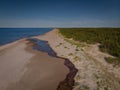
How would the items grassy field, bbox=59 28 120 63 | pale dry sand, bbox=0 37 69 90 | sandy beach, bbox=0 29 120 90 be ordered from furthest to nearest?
1. grassy field, bbox=59 28 120 63
2. pale dry sand, bbox=0 37 69 90
3. sandy beach, bbox=0 29 120 90

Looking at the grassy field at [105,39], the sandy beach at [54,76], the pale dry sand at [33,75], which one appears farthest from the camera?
the grassy field at [105,39]

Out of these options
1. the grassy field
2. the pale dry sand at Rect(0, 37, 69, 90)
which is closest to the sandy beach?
the pale dry sand at Rect(0, 37, 69, 90)

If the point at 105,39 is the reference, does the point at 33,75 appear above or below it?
below

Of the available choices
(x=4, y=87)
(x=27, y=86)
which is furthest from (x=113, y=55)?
(x=4, y=87)

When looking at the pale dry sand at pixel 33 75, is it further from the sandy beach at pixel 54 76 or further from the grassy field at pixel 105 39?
the grassy field at pixel 105 39

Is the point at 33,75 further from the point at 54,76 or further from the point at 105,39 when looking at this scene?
the point at 105,39

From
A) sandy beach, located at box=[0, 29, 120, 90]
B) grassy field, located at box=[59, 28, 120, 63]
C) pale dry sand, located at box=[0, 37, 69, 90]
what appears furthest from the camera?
grassy field, located at box=[59, 28, 120, 63]

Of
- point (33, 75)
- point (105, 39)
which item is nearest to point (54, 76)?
point (33, 75)

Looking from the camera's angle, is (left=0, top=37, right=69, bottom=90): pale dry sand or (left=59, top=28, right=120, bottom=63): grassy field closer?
(left=0, top=37, right=69, bottom=90): pale dry sand

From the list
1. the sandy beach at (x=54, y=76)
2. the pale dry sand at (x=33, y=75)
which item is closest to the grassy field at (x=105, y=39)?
the sandy beach at (x=54, y=76)

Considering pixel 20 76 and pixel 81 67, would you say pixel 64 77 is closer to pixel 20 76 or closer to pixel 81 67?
pixel 81 67

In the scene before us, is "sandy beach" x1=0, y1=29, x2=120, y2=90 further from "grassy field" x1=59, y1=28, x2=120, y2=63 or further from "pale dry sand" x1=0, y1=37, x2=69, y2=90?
"grassy field" x1=59, y1=28, x2=120, y2=63

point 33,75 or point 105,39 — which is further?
point 105,39
